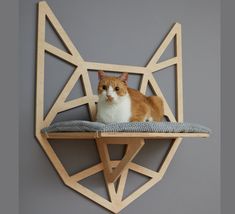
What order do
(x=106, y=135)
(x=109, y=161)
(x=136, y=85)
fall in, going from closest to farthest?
(x=106, y=135) < (x=109, y=161) < (x=136, y=85)

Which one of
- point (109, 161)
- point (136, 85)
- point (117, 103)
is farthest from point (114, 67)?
point (109, 161)

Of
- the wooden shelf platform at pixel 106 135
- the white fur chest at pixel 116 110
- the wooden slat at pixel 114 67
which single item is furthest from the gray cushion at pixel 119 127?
the wooden slat at pixel 114 67

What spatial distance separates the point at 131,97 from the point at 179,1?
71 centimetres

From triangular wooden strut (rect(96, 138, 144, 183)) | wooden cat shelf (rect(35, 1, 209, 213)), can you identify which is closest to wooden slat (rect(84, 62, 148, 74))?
wooden cat shelf (rect(35, 1, 209, 213))

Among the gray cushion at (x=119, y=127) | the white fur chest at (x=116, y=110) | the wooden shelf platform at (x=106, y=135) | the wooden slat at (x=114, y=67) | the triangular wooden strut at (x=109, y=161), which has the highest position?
the wooden slat at (x=114, y=67)

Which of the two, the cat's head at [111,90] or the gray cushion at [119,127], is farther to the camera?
the cat's head at [111,90]

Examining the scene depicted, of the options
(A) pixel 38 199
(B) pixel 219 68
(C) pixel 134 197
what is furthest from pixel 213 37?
(A) pixel 38 199

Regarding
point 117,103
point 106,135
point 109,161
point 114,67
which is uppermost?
point 114,67

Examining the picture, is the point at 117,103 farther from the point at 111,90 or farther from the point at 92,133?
the point at 92,133

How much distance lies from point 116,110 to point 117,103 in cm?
3

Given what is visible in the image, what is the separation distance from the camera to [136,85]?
1.95m

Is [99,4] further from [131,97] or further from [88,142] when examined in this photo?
[88,142]

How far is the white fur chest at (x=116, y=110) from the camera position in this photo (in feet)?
5.26

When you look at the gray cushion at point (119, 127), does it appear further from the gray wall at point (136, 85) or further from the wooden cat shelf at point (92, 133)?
the gray wall at point (136, 85)
